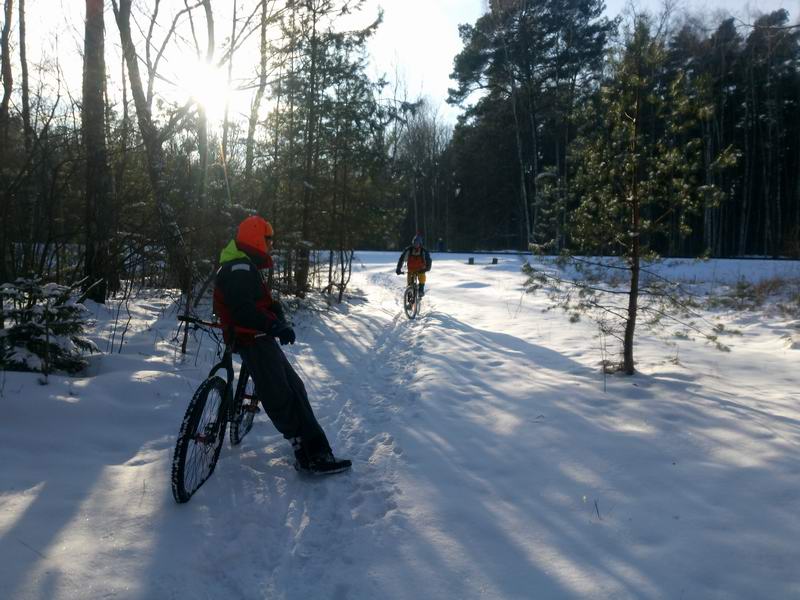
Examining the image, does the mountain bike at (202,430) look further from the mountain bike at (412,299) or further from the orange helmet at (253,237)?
the mountain bike at (412,299)

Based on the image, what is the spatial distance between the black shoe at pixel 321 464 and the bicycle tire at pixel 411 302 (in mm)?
8871

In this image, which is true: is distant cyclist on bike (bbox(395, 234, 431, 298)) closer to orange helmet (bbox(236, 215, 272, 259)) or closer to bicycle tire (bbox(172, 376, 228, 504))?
orange helmet (bbox(236, 215, 272, 259))

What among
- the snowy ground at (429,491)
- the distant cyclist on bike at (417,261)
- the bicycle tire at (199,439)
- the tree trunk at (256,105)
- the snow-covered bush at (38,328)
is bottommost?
the snowy ground at (429,491)

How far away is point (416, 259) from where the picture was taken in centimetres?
1311

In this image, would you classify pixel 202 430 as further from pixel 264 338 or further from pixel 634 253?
pixel 634 253

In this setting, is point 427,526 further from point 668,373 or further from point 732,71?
point 732,71

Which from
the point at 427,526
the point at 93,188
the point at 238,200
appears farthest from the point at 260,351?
the point at 238,200

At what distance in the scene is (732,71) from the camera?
35844 mm

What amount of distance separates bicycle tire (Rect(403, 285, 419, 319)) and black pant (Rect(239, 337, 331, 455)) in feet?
29.1

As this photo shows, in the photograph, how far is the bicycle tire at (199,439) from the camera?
354cm

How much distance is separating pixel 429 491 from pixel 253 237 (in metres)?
2.30

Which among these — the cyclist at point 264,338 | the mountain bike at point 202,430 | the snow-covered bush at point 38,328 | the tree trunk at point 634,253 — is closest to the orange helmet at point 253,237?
the cyclist at point 264,338

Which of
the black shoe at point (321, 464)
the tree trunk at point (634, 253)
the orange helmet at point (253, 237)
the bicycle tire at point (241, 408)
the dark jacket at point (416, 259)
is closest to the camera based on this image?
the orange helmet at point (253, 237)

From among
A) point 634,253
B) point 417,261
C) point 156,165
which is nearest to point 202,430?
point 634,253
